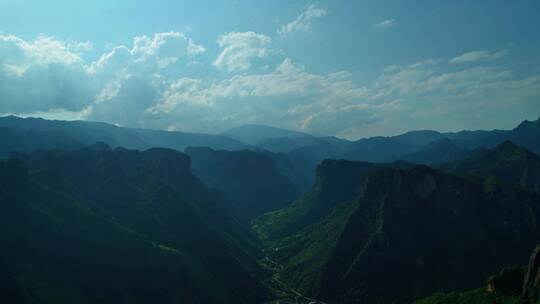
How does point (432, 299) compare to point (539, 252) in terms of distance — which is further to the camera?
point (432, 299)

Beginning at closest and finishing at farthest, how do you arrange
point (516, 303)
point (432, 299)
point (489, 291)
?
point (516, 303) → point (489, 291) → point (432, 299)

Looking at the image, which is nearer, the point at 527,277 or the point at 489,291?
the point at 527,277

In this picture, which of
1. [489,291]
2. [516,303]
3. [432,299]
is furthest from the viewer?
[432,299]

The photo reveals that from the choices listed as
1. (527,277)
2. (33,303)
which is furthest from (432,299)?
(33,303)

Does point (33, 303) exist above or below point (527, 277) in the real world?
below

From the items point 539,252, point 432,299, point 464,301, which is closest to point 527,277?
point 539,252

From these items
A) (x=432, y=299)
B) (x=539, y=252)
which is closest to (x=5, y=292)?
(x=432, y=299)

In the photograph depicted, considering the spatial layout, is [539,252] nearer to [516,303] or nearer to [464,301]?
[516,303]

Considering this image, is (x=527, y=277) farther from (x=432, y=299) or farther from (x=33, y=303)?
(x=33, y=303)

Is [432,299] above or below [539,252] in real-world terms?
below
